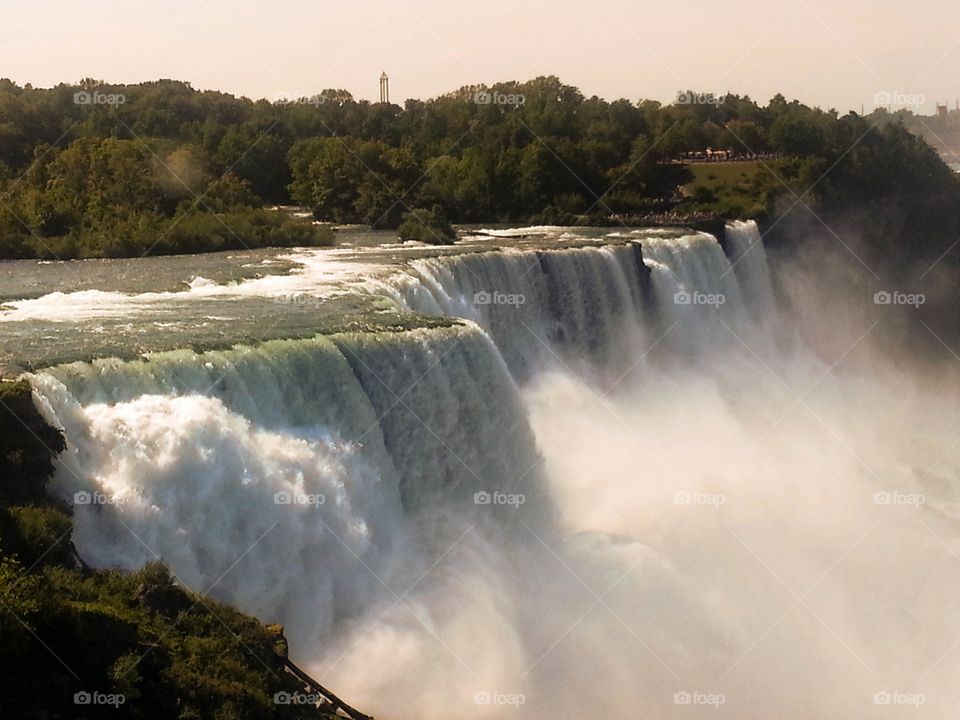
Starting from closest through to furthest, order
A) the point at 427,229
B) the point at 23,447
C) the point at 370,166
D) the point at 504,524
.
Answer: the point at 23,447, the point at 504,524, the point at 427,229, the point at 370,166

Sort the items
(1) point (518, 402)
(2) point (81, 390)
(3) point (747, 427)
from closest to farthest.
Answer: (2) point (81, 390)
(1) point (518, 402)
(3) point (747, 427)

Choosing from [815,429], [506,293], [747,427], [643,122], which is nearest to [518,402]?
[506,293]

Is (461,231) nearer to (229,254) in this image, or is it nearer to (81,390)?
(229,254)

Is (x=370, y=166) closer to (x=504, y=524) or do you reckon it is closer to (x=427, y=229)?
(x=427, y=229)

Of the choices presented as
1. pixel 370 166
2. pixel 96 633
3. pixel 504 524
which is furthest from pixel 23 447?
pixel 370 166

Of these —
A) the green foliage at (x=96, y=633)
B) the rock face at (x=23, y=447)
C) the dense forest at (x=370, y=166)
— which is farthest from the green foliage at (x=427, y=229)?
the green foliage at (x=96, y=633)

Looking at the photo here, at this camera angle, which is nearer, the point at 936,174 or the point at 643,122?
the point at 936,174
